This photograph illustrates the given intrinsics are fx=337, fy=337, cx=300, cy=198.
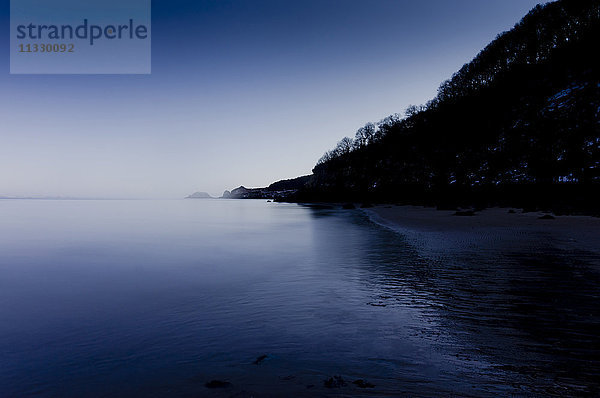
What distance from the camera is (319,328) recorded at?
6863 millimetres

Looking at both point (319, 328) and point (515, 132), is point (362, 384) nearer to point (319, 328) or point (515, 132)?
point (319, 328)

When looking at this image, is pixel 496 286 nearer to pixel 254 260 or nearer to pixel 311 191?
pixel 254 260

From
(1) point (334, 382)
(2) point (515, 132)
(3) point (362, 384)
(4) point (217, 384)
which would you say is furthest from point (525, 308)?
(2) point (515, 132)

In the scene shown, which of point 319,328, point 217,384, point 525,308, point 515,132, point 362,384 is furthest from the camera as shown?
point 515,132

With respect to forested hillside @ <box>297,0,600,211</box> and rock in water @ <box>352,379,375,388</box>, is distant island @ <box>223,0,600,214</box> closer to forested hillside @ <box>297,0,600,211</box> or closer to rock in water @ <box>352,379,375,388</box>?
forested hillside @ <box>297,0,600,211</box>

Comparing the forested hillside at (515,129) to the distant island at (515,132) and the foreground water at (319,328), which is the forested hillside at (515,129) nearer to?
the distant island at (515,132)

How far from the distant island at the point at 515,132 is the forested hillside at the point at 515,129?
221mm

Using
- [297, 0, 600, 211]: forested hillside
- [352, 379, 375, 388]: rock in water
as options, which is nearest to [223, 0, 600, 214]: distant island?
[297, 0, 600, 211]: forested hillside

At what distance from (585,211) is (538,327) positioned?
30.6 metres

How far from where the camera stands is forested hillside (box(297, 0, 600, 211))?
45.9m

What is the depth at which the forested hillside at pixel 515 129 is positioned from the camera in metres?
45.9

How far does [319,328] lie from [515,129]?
240ft

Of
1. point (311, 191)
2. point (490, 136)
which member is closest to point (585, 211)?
point (490, 136)

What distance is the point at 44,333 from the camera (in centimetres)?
745
